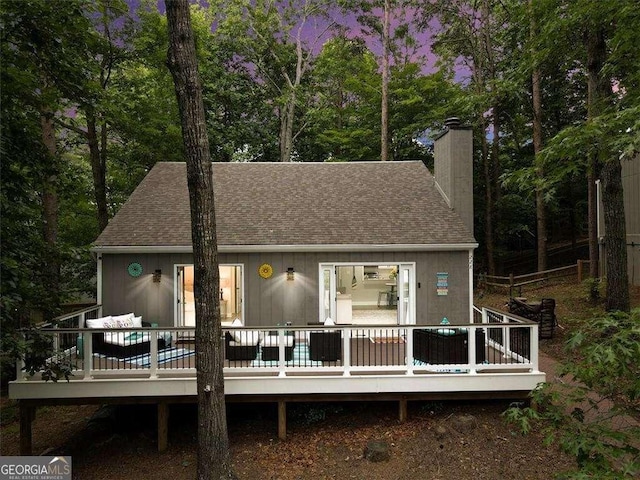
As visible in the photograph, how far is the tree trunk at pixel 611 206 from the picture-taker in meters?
9.11

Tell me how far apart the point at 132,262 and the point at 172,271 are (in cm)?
99

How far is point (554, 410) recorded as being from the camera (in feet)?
12.1

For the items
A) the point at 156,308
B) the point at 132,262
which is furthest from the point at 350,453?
the point at 132,262

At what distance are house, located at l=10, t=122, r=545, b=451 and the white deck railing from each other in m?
0.03

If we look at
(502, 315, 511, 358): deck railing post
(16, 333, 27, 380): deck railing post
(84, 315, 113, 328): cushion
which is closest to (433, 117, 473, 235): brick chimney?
(502, 315, 511, 358): deck railing post

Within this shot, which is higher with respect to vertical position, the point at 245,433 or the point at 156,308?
the point at 156,308

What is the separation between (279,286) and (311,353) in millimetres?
2731

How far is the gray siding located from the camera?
30.1 ft

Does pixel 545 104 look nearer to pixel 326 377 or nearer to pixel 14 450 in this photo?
pixel 326 377

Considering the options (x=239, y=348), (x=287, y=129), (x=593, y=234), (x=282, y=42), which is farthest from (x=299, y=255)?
(x=282, y=42)

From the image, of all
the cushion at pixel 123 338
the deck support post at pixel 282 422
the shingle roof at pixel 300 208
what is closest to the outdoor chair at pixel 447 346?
the deck support post at pixel 282 422

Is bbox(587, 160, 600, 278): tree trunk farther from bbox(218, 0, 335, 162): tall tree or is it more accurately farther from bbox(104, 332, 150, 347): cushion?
bbox(104, 332, 150, 347): cushion

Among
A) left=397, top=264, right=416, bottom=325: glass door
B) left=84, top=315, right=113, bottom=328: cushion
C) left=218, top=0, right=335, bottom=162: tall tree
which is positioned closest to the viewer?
left=84, top=315, right=113, bottom=328: cushion

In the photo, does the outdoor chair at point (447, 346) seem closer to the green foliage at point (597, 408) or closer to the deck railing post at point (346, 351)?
the deck railing post at point (346, 351)
